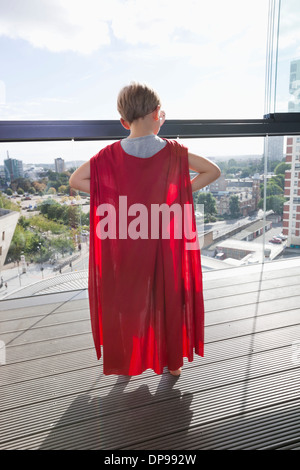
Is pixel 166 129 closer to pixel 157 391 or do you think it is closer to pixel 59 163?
pixel 59 163

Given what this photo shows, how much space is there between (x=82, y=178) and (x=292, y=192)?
1984 millimetres

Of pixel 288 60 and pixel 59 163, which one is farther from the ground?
pixel 288 60

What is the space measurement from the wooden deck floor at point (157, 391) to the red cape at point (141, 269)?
0.48 ft

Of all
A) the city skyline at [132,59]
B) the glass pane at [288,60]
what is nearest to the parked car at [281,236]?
the city skyline at [132,59]

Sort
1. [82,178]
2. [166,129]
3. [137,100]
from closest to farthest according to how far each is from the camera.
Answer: [137,100], [82,178], [166,129]

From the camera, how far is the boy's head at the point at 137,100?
1.23m

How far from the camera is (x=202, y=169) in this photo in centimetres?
136

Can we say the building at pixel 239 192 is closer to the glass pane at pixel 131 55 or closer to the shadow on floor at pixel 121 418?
the glass pane at pixel 131 55

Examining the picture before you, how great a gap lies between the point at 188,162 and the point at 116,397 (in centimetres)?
95

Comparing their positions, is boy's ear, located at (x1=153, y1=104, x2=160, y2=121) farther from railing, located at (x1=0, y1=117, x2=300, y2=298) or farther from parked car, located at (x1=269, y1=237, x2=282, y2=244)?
parked car, located at (x1=269, y1=237, x2=282, y2=244)

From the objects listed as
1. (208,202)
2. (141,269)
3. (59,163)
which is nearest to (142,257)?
(141,269)

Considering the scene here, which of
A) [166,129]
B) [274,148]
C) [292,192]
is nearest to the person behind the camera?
[166,129]

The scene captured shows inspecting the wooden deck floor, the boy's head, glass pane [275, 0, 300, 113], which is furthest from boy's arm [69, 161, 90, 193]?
glass pane [275, 0, 300, 113]

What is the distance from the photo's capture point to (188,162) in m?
1.33
